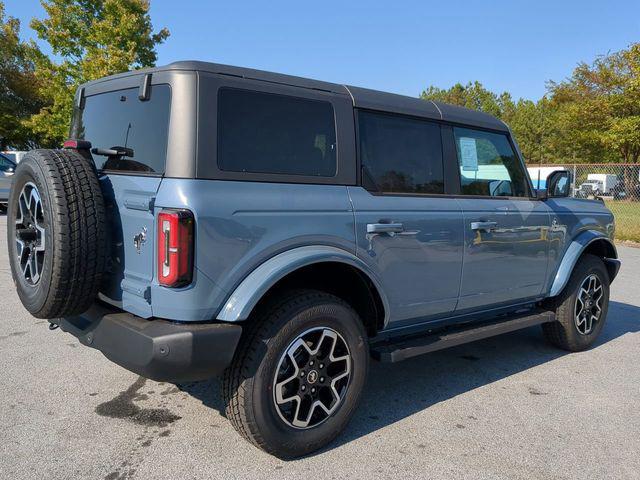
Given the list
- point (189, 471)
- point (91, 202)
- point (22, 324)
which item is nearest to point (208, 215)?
point (91, 202)

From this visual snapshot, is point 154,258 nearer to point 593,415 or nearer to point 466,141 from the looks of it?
point 466,141

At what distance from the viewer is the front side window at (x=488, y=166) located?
13.3 ft

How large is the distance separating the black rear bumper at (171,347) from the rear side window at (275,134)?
813 mm

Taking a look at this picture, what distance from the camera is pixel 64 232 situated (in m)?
2.65

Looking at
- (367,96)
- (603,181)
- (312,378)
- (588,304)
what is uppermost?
(603,181)

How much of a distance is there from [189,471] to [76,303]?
1.04 meters

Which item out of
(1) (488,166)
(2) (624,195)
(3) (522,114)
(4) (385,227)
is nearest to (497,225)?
(1) (488,166)

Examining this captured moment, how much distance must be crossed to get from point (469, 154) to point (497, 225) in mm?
573

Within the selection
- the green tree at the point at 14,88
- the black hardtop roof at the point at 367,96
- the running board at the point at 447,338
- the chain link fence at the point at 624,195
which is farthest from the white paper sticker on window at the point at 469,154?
the green tree at the point at 14,88

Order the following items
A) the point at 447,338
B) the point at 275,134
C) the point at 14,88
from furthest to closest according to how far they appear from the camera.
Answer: the point at 14,88 < the point at 447,338 < the point at 275,134

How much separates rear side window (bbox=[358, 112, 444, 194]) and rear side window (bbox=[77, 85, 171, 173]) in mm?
1228

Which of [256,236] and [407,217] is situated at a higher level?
[407,217]

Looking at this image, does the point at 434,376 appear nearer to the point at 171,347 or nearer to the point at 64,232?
the point at 171,347

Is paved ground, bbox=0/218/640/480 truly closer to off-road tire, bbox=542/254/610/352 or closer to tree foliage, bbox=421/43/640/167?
off-road tire, bbox=542/254/610/352
